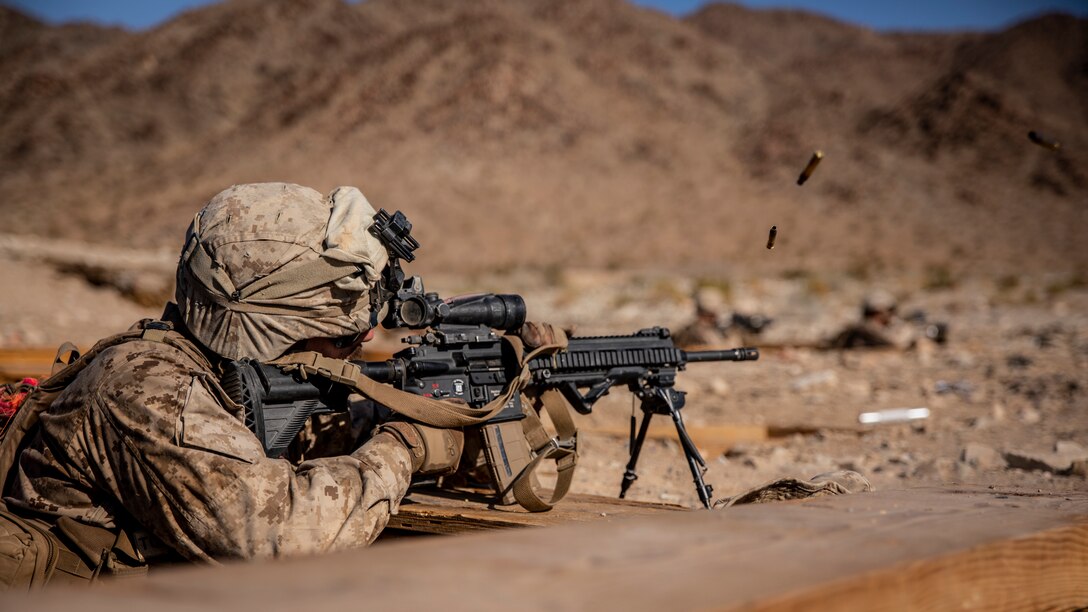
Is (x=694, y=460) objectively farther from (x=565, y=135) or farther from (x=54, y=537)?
(x=565, y=135)

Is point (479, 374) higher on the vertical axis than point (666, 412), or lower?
higher

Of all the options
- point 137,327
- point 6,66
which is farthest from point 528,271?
point 6,66

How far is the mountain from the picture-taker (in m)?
37.9

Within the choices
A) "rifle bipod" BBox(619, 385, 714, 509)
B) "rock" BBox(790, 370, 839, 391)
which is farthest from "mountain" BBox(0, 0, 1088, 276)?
"rifle bipod" BBox(619, 385, 714, 509)

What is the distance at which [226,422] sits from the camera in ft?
8.61

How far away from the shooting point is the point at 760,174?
4403 centimetres

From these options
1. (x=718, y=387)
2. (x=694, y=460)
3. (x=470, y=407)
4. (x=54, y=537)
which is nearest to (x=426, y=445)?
(x=470, y=407)

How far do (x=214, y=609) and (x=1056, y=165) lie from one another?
46185 mm

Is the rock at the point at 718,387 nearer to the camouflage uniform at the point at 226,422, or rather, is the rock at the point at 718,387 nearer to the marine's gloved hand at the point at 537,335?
the marine's gloved hand at the point at 537,335

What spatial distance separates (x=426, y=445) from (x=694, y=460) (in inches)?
49.3

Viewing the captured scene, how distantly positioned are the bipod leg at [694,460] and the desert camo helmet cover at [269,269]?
4.90ft

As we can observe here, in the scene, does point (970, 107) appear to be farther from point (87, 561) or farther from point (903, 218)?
point (87, 561)

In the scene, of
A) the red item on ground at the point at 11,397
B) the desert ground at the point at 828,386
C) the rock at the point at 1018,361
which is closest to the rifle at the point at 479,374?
the desert ground at the point at 828,386

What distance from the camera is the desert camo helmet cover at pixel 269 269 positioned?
292cm
